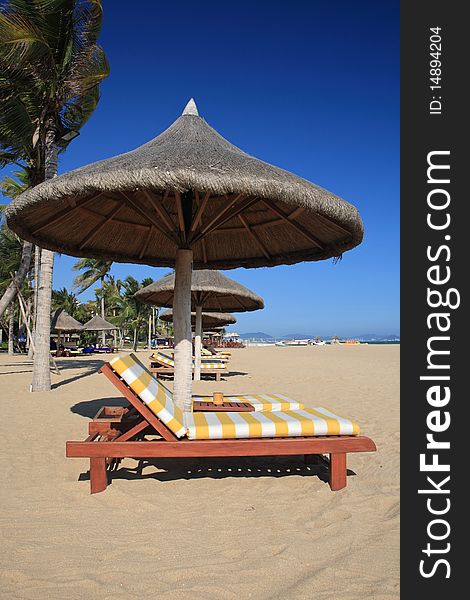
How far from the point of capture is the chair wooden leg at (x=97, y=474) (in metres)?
3.12

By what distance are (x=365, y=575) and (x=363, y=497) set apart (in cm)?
110

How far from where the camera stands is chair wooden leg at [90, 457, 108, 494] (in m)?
3.12

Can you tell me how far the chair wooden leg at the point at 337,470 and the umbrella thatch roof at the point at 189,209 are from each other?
6.44 ft

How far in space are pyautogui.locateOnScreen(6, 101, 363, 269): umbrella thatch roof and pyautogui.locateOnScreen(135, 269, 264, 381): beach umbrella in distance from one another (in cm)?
398

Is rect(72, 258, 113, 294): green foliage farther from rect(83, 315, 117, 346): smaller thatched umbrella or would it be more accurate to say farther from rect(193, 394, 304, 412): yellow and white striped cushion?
rect(193, 394, 304, 412): yellow and white striped cushion

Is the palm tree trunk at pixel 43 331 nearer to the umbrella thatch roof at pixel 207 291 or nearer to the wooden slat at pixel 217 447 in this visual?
the umbrella thatch roof at pixel 207 291

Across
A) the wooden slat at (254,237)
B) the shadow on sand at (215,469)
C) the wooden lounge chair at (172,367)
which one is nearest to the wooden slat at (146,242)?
the wooden slat at (254,237)

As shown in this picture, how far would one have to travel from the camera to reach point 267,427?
3268mm

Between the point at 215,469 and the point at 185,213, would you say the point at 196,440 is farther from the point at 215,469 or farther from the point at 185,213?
the point at 185,213

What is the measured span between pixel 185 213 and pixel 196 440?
8.28 ft

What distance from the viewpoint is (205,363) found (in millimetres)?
12430

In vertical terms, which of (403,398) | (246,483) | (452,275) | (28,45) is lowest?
(246,483)

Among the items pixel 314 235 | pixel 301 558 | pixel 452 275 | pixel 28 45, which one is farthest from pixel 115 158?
pixel 28 45

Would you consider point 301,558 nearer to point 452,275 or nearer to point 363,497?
point 363,497
